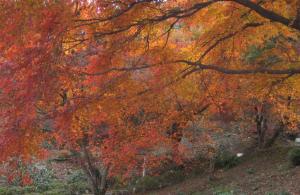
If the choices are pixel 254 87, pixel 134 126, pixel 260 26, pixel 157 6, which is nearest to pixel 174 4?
pixel 157 6

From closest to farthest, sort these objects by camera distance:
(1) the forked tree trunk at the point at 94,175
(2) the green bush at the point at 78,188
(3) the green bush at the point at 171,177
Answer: (1) the forked tree trunk at the point at 94,175, (3) the green bush at the point at 171,177, (2) the green bush at the point at 78,188

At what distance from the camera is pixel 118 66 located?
885 cm

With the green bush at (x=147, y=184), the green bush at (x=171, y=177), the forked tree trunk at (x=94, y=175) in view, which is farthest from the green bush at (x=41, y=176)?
the forked tree trunk at (x=94, y=175)

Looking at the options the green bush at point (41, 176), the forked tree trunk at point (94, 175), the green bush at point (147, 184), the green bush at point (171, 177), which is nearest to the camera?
the forked tree trunk at point (94, 175)

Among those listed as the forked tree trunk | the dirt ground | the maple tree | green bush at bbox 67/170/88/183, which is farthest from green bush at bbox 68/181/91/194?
the forked tree trunk

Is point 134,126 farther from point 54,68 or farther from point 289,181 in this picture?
point 54,68

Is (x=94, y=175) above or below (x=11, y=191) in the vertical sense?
above

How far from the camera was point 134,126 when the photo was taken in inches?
533

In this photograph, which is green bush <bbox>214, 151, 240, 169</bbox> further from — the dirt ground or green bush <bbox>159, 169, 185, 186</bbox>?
green bush <bbox>159, 169, 185, 186</bbox>

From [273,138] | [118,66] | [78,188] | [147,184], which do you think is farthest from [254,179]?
[118,66]

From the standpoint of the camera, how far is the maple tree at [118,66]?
5828 millimetres

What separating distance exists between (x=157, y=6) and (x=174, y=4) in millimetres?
982

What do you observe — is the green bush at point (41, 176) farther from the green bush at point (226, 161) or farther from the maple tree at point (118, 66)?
the green bush at point (226, 161)

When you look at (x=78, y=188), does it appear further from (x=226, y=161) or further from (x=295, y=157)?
(x=295, y=157)
